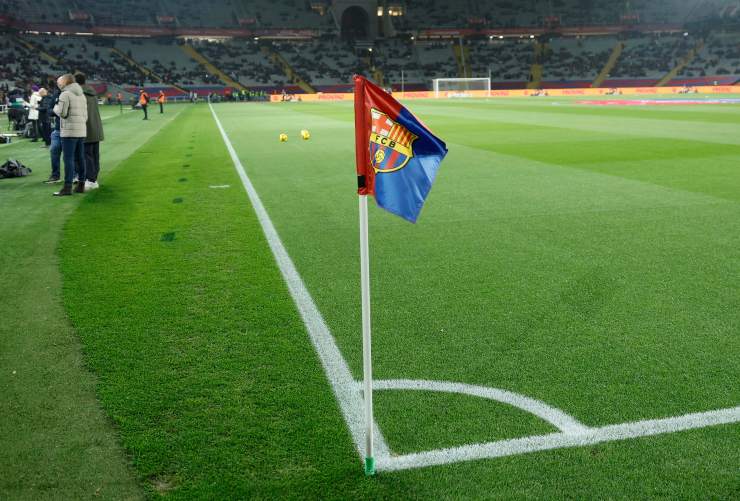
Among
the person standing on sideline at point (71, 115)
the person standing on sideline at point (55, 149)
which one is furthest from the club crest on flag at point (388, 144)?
the person standing on sideline at point (55, 149)

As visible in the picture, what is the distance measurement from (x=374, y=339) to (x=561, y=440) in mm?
1671

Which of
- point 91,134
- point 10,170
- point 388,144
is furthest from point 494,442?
point 10,170

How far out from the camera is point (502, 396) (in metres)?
3.72

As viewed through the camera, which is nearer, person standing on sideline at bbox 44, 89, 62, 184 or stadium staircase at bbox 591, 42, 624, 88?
person standing on sideline at bbox 44, 89, 62, 184

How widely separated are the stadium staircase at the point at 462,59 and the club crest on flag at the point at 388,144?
3512 inches

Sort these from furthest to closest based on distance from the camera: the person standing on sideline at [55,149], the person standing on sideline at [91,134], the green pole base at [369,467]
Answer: the person standing on sideline at [55,149] → the person standing on sideline at [91,134] → the green pole base at [369,467]

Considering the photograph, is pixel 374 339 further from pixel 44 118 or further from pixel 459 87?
pixel 459 87

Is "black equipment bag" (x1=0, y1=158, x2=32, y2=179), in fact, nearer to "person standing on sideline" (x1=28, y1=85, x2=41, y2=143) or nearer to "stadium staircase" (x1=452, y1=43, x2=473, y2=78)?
"person standing on sideline" (x1=28, y1=85, x2=41, y2=143)

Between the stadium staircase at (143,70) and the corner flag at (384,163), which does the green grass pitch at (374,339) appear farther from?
the stadium staircase at (143,70)

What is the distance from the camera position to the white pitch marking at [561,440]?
3119mm

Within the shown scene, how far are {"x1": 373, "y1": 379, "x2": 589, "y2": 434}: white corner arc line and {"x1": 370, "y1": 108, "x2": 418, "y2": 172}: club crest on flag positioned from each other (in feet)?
4.66

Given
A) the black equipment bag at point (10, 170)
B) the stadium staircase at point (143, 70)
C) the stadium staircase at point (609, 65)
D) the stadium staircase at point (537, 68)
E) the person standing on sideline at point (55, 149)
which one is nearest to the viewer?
the person standing on sideline at point (55, 149)

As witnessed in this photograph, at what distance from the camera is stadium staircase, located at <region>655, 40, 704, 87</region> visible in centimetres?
8256

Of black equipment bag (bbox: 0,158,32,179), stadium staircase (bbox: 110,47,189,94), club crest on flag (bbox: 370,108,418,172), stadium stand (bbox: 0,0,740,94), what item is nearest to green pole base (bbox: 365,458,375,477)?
club crest on flag (bbox: 370,108,418,172)
